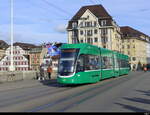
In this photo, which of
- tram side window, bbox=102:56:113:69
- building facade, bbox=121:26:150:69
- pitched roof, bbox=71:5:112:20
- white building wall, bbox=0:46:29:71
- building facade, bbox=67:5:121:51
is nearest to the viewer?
tram side window, bbox=102:56:113:69

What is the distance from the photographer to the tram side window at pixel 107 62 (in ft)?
96.6

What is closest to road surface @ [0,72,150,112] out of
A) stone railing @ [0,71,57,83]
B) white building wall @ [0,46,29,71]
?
stone railing @ [0,71,57,83]

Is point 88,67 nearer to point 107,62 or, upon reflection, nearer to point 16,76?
point 107,62

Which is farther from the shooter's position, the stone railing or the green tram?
the stone railing

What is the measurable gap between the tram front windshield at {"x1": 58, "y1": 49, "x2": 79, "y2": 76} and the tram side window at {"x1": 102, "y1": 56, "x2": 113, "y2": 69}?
723 centimetres

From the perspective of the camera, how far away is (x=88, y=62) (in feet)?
79.0

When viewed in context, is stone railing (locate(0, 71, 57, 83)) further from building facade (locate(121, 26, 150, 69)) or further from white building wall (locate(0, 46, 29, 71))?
building facade (locate(121, 26, 150, 69))

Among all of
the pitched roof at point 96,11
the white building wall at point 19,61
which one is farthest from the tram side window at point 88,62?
the white building wall at point 19,61

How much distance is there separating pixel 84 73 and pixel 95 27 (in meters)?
87.9

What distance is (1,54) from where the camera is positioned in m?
138

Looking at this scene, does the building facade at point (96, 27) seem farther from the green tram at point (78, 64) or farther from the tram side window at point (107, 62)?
the green tram at point (78, 64)

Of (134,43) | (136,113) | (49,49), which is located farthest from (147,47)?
(136,113)

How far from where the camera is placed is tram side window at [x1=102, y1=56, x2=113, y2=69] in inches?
1159

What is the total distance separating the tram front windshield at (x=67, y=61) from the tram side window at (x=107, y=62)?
723 centimetres
